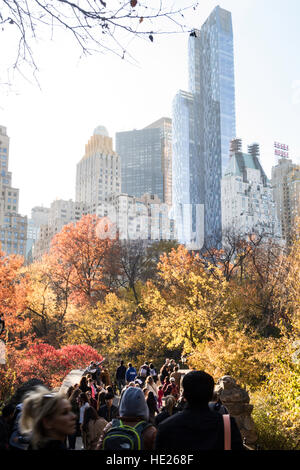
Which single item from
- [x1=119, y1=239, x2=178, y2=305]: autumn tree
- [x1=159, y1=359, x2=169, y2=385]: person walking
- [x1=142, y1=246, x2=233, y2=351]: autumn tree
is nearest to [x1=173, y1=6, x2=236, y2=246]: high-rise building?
[x1=119, y1=239, x2=178, y2=305]: autumn tree

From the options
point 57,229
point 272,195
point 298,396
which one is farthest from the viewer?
point 57,229

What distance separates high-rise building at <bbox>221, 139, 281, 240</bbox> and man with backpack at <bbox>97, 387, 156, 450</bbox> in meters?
126

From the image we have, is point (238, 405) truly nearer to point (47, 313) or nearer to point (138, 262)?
point (47, 313)

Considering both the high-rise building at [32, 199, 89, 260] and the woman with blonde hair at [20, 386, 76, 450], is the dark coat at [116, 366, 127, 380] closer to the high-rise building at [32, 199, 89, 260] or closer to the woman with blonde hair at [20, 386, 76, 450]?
the woman with blonde hair at [20, 386, 76, 450]

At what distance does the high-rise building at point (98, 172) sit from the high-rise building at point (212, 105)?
1218 inches

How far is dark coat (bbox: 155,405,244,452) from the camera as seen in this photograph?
3.00 m

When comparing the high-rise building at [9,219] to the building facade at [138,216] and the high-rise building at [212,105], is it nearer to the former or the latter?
the building facade at [138,216]

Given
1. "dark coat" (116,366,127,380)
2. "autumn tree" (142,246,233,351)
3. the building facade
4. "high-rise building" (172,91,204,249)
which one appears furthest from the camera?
"high-rise building" (172,91,204,249)

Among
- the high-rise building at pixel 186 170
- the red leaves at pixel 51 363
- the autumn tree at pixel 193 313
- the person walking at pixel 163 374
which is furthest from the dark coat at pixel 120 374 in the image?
the high-rise building at pixel 186 170

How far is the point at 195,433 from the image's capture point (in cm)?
302

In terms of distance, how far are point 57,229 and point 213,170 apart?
59.6 m
